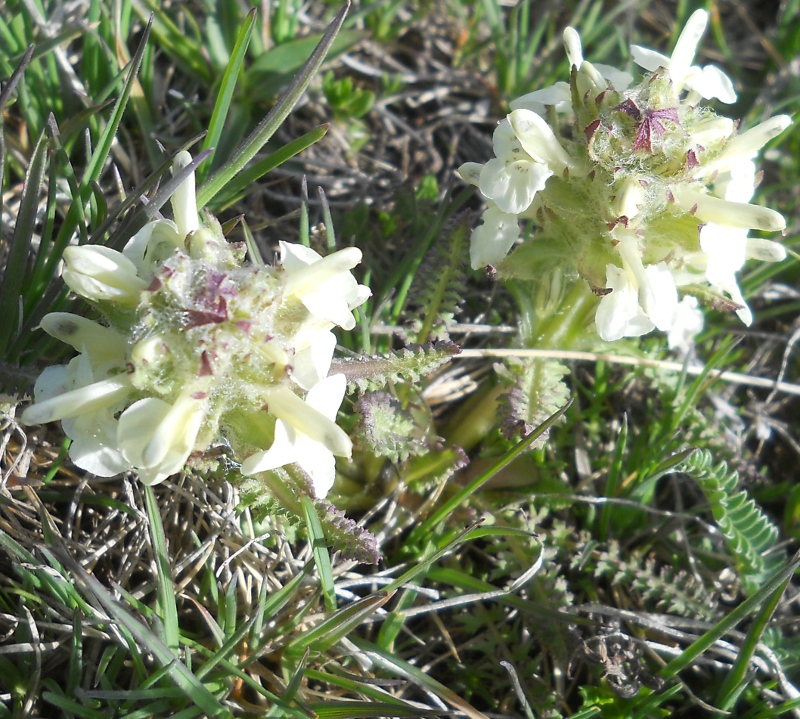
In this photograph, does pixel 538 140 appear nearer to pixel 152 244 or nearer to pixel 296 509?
pixel 152 244

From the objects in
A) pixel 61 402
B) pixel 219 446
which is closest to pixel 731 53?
pixel 219 446

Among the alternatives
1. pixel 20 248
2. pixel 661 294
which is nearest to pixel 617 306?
pixel 661 294

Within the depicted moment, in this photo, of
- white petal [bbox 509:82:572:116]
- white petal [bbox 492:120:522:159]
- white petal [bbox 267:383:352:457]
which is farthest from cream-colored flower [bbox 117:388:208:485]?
white petal [bbox 509:82:572:116]

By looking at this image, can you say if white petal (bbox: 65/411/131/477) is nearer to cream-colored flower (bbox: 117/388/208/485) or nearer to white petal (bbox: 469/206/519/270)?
cream-colored flower (bbox: 117/388/208/485)

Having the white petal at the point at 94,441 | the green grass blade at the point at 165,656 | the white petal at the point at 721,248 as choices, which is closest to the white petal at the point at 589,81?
the white petal at the point at 721,248

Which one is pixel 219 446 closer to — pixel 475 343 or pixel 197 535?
pixel 197 535

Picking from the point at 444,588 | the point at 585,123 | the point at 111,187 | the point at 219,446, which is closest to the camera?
the point at 219,446

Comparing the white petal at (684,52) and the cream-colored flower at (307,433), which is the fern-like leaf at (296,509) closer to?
the cream-colored flower at (307,433)
